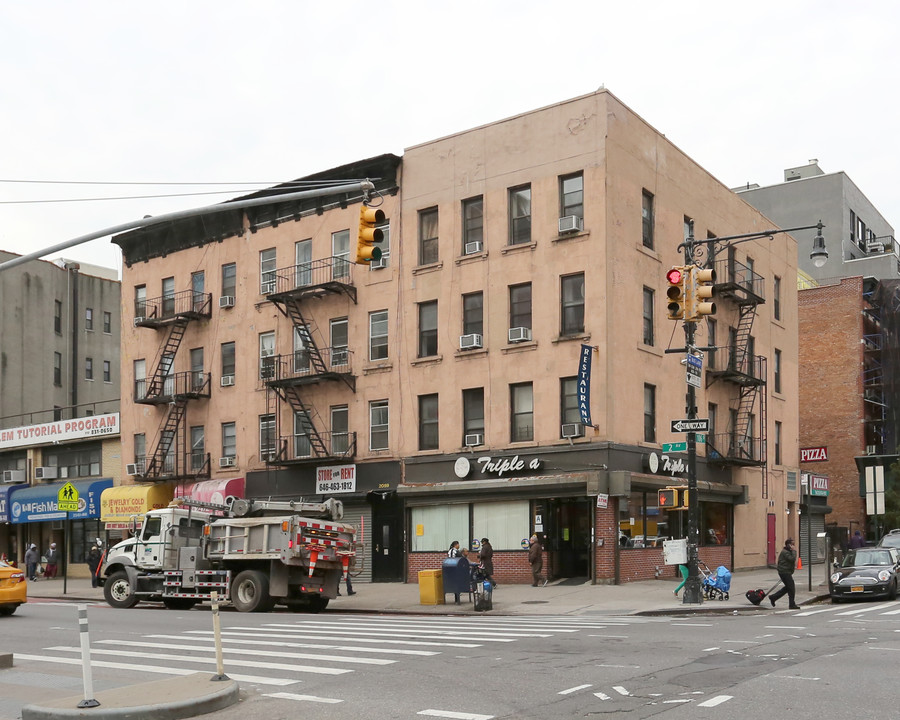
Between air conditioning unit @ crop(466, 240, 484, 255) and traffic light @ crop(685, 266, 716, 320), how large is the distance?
13748mm

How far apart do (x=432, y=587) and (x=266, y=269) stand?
728 inches

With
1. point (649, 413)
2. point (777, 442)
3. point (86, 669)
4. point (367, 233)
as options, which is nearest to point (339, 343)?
point (649, 413)

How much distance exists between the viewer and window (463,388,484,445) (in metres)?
35.7

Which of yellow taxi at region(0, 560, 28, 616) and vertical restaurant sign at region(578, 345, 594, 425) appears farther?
vertical restaurant sign at region(578, 345, 594, 425)

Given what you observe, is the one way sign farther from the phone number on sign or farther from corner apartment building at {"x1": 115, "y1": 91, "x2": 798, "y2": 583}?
the phone number on sign

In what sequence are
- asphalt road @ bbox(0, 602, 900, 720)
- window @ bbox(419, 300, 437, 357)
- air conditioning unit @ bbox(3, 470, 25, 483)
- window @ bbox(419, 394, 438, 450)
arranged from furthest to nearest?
1. air conditioning unit @ bbox(3, 470, 25, 483)
2. window @ bbox(419, 300, 437, 357)
3. window @ bbox(419, 394, 438, 450)
4. asphalt road @ bbox(0, 602, 900, 720)

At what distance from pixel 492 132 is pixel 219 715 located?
27811 mm

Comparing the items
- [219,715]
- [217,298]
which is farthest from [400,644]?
[217,298]

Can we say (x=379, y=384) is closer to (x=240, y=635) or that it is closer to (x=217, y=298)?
(x=217, y=298)

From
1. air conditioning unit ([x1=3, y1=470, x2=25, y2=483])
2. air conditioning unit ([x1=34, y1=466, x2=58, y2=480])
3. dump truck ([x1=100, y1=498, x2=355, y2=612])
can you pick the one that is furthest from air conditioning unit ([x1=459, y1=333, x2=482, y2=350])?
air conditioning unit ([x1=3, y1=470, x2=25, y2=483])

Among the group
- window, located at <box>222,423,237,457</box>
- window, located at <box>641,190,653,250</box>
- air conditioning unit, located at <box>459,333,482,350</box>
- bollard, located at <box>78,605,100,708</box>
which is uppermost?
window, located at <box>641,190,653,250</box>

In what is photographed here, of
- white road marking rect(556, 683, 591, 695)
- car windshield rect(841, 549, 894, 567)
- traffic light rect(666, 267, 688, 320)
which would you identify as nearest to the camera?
white road marking rect(556, 683, 591, 695)

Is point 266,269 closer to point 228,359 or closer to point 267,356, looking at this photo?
point 267,356

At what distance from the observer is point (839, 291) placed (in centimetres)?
6128
